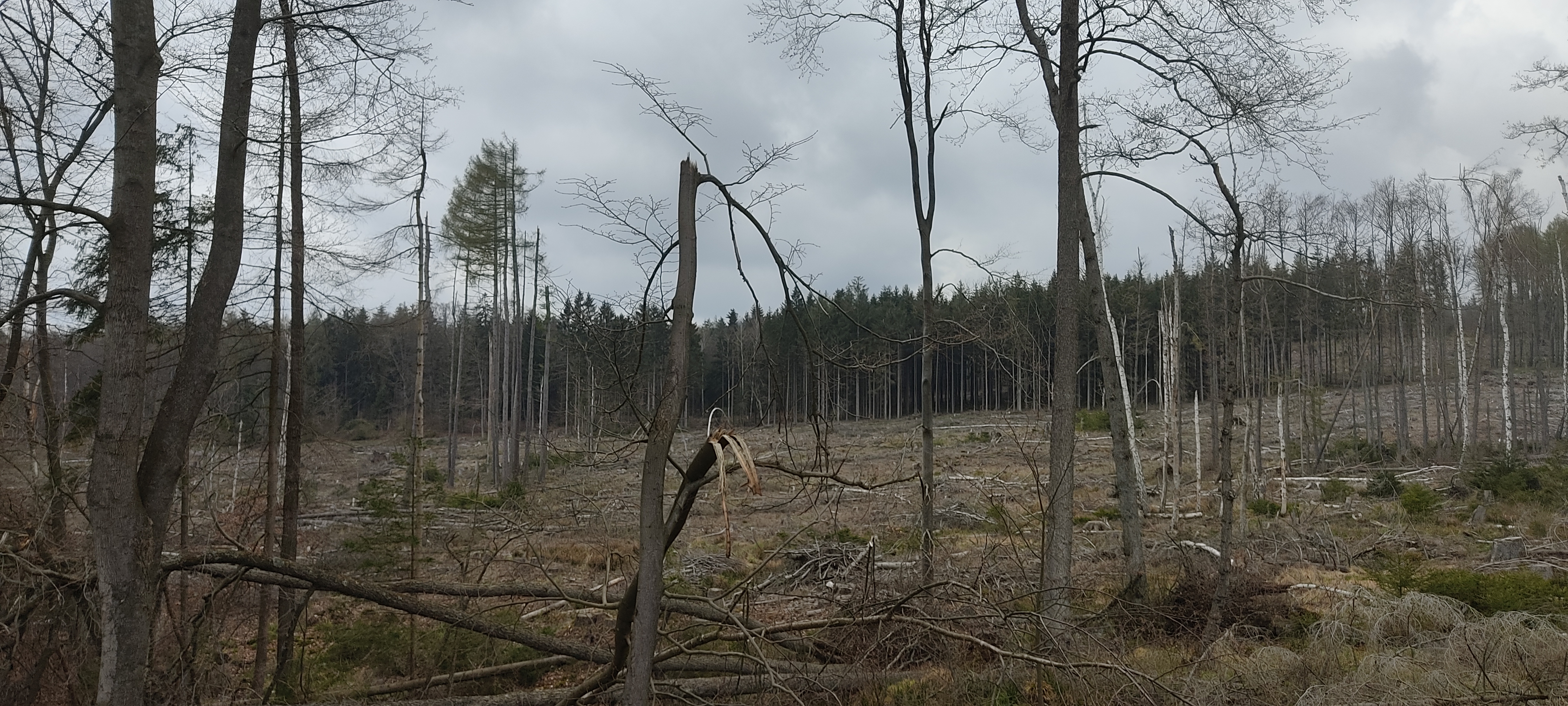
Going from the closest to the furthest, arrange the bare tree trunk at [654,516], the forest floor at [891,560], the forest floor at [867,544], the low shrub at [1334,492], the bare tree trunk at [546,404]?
the bare tree trunk at [654,516], the forest floor at [891,560], the forest floor at [867,544], the low shrub at [1334,492], the bare tree trunk at [546,404]

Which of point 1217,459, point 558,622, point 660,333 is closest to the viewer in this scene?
point 660,333

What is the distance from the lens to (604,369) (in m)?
4.42

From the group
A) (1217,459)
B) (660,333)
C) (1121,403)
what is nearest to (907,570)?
(1121,403)

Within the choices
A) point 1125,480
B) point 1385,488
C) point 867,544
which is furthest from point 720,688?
point 1385,488

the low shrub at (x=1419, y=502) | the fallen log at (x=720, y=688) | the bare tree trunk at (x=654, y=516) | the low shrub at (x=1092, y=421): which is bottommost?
the low shrub at (x=1419, y=502)

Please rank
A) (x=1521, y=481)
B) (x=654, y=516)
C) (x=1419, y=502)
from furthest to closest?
1. (x=1521, y=481)
2. (x=1419, y=502)
3. (x=654, y=516)

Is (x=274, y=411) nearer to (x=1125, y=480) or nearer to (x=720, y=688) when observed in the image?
(x=720, y=688)

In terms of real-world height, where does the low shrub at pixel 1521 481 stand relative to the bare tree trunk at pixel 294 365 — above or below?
below

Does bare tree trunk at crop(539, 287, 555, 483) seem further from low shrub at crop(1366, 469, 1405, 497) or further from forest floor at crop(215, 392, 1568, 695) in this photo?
low shrub at crop(1366, 469, 1405, 497)

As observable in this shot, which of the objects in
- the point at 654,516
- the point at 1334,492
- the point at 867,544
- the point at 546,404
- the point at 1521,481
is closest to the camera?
the point at 654,516

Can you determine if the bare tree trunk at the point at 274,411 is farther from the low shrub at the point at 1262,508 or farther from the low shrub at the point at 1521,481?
the low shrub at the point at 1521,481

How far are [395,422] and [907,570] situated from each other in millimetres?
49828

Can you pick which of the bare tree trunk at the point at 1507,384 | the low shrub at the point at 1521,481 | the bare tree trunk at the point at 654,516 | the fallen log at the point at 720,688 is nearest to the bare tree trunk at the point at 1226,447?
the fallen log at the point at 720,688

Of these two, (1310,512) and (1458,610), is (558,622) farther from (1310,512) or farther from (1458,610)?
(1310,512)
